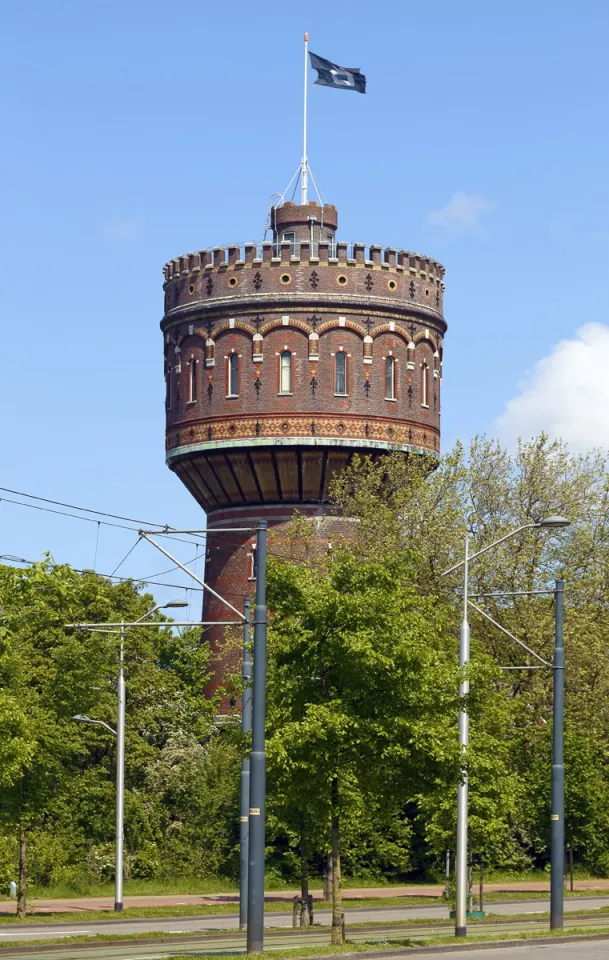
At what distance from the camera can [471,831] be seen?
41219 millimetres

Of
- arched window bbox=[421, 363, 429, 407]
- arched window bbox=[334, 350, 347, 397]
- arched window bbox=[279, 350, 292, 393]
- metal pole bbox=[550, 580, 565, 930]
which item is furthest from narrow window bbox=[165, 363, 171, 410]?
metal pole bbox=[550, 580, 565, 930]

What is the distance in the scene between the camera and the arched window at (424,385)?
70.9 m

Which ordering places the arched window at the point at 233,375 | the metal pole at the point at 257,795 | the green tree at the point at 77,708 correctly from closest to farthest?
the metal pole at the point at 257,795 → the green tree at the point at 77,708 → the arched window at the point at 233,375

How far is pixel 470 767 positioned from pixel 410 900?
892 inches

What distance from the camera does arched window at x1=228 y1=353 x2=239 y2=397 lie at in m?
68.9

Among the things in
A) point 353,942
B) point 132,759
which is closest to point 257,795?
point 353,942

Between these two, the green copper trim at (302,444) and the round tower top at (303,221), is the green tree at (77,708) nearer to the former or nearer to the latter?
the green copper trim at (302,444)

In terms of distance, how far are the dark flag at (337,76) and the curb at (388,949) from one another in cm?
4321

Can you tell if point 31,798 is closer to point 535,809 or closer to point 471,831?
point 471,831

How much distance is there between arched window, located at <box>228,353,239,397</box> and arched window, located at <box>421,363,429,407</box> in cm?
790

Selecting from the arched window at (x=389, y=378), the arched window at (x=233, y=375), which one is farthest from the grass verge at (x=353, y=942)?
the arched window at (x=389, y=378)

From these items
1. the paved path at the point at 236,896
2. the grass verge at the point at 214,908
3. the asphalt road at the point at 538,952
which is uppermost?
the asphalt road at the point at 538,952

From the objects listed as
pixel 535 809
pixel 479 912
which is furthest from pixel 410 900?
pixel 479 912

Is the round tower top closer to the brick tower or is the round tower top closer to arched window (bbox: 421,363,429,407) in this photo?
the brick tower
